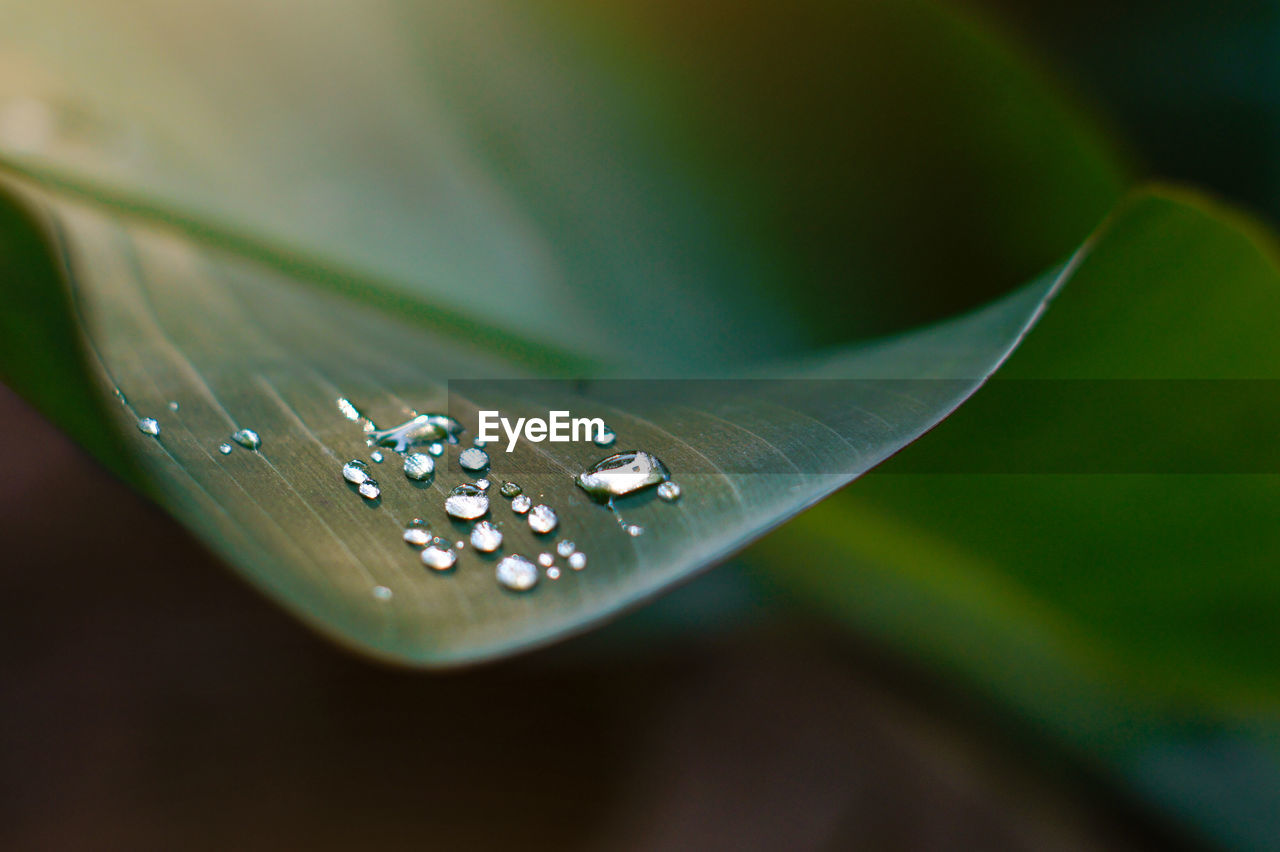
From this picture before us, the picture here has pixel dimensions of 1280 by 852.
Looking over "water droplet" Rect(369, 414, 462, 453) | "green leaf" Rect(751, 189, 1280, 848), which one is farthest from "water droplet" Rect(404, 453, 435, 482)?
"green leaf" Rect(751, 189, 1280, 848)

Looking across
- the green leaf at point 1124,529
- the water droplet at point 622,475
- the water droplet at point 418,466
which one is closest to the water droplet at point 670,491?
the water droplet at point 622,475

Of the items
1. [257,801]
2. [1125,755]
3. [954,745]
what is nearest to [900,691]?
[954,745]

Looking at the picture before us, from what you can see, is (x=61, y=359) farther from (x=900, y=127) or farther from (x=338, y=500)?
(x=900, y=127)

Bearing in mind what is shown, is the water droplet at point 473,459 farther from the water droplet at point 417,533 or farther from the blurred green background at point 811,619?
the blurred green background at point 811,619

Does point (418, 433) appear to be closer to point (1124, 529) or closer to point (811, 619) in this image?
point (1124, 529)

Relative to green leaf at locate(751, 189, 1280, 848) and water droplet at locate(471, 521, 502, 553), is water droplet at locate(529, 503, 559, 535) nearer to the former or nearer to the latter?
water droplet at locate(471, 521, 502, 553)
